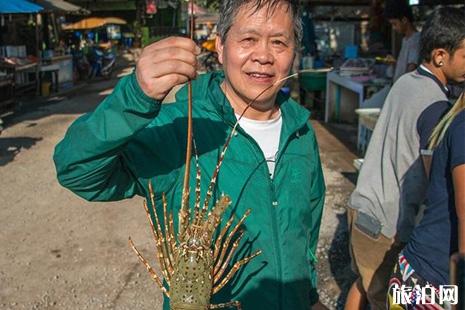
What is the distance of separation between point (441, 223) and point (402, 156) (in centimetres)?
99

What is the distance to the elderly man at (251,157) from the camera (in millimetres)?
2074

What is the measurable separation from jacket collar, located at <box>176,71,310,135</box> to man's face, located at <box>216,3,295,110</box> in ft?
0.30

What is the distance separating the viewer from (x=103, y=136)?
170cm

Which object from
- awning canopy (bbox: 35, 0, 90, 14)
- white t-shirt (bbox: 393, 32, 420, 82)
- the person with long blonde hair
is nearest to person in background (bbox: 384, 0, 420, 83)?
white t-shirt (bbox: 393, 32, 420, 82)

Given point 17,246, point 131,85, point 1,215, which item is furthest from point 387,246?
point 1,215

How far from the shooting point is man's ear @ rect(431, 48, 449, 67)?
3395 mm

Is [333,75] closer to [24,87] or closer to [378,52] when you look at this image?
[378,52]

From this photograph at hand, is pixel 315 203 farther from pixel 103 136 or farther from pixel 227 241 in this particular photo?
pixel 103 136

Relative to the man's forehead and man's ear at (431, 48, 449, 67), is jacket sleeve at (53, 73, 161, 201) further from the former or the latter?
man's ear at (431, 48, 449, 67)

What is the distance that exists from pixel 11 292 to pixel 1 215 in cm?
222

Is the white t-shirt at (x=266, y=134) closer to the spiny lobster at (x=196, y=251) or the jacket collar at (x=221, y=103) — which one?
the jacket collar at (x=221, y=103)

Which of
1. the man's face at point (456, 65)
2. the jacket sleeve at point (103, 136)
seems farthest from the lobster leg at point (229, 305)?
the man's face at point (456, 65)

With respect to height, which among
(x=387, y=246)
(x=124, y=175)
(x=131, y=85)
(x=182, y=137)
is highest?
(x=131, y=85)

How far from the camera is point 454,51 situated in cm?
336
